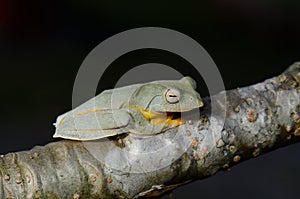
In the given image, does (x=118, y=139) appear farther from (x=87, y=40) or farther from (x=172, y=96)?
(x=87, y=40)

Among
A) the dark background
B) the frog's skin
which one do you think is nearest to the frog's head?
the frog's skin

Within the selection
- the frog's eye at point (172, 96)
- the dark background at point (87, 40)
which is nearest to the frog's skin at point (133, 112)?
the frog's eye at point (172, 96)

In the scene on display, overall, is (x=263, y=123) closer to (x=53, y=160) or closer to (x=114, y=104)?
(x=114, y=104)

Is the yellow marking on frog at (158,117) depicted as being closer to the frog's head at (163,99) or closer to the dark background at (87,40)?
the frog's head at (163,99)

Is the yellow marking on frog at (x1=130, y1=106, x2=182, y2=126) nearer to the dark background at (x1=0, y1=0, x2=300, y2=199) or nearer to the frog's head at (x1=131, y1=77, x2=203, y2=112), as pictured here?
the frog's head at (x1=131, y1=77, x2=203, y2=112)

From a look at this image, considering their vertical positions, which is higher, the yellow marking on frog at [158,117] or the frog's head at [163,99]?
the frog's head at [163,99]

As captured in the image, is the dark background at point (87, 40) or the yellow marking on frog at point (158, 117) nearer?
the yellow marking on frog at point (158, 117)

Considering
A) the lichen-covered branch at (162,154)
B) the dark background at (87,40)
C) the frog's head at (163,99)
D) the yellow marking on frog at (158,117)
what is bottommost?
the lichen-covered branch at (162,154)
